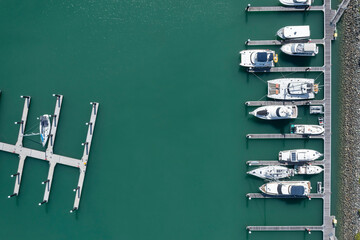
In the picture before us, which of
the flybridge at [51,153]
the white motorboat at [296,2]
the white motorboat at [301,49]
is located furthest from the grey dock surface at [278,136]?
the flybridge at [51,153]

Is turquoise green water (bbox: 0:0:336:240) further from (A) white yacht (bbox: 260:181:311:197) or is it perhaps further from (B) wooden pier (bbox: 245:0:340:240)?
(A) white yacht (bbox: 260:181:311:197)

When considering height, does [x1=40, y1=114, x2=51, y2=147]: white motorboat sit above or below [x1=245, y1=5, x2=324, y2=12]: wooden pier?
below

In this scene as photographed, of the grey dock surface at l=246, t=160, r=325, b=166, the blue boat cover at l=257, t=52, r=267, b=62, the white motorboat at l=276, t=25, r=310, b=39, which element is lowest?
the grey dock surface at l=246, t=160, r=325, b=166

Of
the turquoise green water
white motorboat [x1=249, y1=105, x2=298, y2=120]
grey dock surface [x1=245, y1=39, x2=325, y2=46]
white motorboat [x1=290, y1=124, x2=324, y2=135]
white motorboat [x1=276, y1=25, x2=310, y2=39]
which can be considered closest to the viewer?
white motorboat [x1=249, y1=105, x2=298, y2=120]

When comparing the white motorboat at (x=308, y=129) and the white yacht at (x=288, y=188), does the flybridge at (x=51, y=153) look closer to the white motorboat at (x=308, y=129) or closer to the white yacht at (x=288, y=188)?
the white yacht at (x=288, y=188)

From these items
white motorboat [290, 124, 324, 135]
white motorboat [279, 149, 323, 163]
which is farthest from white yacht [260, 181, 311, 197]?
white motorboat [290, 124, 324, 135]

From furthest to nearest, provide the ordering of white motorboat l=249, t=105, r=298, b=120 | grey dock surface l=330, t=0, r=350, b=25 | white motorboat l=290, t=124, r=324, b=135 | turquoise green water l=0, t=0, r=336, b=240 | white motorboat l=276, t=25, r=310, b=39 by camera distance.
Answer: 1. turquoise green water l=0, t=0, r=336, b=240
2. grey dock surface l=330, t=0, r=350, b=25
3. white motorboat l=290, t=124, r=324, b=135
4. white motorboat l=276, t=25, r=310, b=39
5. white motorboat l=249, t=105, r=298, b=120
